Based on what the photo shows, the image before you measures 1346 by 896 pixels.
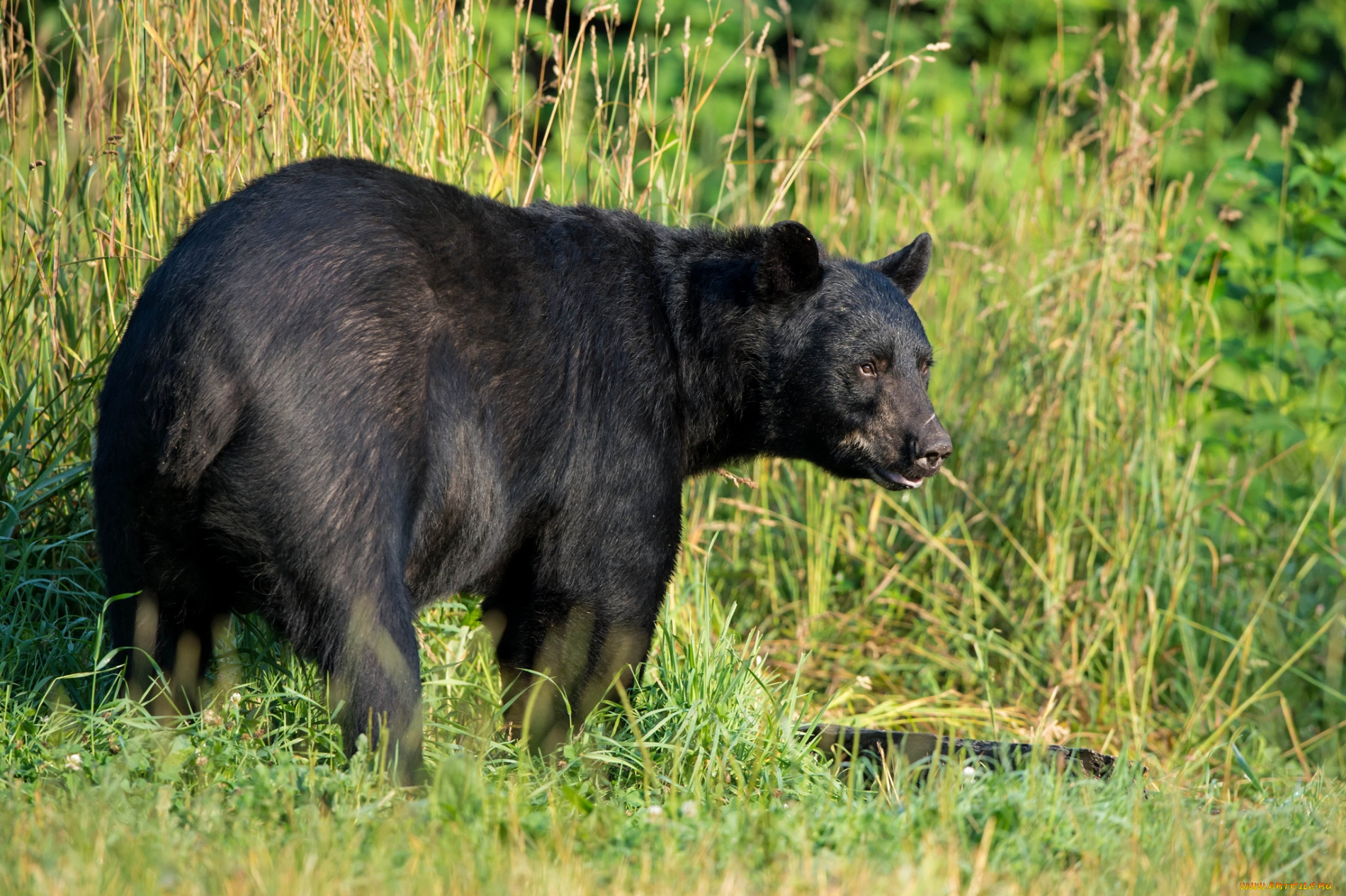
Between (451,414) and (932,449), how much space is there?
1621 millimetres

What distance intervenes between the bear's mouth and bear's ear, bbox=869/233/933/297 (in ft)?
2.36

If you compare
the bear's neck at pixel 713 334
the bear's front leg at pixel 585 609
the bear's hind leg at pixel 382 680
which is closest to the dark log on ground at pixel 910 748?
the bear's front leg at pixel 585 609

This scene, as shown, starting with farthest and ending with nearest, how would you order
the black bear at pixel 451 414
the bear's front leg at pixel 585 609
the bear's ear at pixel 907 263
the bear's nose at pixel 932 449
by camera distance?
the bear's ear at pixel 907 263, the bear's nose at pixel 932 449, the bear's front leg at pixel 585 609, the black bear at pixel 451 414

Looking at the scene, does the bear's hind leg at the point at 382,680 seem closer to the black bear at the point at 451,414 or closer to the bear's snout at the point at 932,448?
the black bear at the point at 451,414

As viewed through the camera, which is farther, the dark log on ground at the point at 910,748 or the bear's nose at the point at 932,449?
the bear's nose at the point at 932,449

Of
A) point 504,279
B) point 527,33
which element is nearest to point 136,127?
point 527,33

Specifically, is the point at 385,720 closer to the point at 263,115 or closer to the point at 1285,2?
the point at 263,115

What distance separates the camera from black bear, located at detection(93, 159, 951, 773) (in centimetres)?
316

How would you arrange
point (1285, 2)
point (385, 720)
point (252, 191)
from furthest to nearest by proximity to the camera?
point (1285, 2)
point (252, 191)
point (385, 720)

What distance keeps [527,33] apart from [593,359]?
1.67 m

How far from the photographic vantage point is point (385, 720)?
3197 millimetres

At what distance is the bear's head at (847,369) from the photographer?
Result: 4.26 metres

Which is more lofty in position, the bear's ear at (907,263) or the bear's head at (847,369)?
the bear's ear at (907,263)

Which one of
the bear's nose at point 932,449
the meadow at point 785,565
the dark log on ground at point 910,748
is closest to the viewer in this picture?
the meadow at point 785,565
